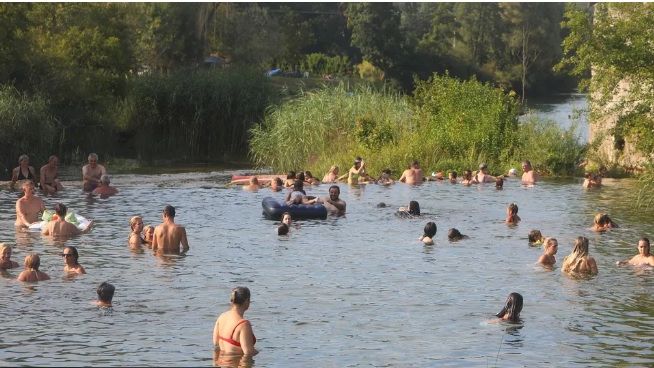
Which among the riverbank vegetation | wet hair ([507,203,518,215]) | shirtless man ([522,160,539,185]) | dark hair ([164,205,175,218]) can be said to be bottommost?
dark hair ([164,205,175,218])

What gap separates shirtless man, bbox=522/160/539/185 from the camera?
3681 centimetres

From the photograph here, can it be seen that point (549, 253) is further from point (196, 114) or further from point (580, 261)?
point (196, 114)

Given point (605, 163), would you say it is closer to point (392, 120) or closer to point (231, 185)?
point (392, 120)

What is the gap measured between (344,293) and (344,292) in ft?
0.31

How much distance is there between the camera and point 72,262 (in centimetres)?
2078

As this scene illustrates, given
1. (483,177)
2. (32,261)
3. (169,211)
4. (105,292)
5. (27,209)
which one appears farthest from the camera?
(483,177)

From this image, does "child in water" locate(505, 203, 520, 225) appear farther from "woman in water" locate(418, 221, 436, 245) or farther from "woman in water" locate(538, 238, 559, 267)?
"woman in water" locate(538, 238, 559, 267)

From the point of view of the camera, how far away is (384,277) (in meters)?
21.8

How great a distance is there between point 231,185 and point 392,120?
288 inches

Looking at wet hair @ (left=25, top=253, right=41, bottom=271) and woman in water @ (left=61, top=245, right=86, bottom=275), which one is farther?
woman in water @ (left=61, top=245, right=86, bottom=275)

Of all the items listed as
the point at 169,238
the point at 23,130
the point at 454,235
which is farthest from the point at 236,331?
the point at 23,130

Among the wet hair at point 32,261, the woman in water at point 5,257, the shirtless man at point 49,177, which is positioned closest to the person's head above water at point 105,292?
the wet hair at point 32,261

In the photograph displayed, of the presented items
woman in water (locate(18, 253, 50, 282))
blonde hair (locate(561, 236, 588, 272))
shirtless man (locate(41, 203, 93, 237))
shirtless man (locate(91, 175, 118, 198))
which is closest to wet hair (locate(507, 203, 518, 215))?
blonde hair (locate(561, 236, 588, 272))

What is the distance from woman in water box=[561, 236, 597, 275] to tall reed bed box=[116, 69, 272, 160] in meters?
29.4
